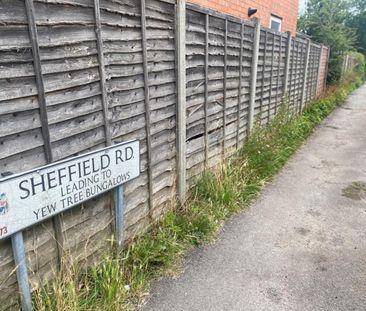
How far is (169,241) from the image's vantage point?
127 inches

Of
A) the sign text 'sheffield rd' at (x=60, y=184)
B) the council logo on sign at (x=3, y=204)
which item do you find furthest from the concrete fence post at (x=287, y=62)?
the council logo on sign at (x=3, y=204)

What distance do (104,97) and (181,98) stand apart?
1164 millimetres

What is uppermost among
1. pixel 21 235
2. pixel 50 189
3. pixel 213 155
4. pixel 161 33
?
pixel 161 33

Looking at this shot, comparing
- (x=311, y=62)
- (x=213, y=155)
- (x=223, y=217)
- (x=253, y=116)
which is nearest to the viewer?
(x=223, y=217)

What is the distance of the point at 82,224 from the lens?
103 inches

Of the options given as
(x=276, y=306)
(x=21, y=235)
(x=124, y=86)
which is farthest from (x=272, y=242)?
(x=21, y=235)

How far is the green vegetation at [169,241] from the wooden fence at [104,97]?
0.14m

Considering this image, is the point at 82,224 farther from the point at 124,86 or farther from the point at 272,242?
the point at 272,242

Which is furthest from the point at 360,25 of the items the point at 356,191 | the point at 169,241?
the point at 169,241

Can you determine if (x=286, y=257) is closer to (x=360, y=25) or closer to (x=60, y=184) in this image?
(x=60, y=184)

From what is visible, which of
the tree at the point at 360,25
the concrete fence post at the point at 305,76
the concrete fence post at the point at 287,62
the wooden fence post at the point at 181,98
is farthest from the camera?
the tree at the point at 360,25

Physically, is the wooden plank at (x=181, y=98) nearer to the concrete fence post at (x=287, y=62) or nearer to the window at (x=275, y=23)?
the concrete fence post at (x=287, y=62)

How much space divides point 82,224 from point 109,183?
37 cm

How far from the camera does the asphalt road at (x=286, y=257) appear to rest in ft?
8.95
